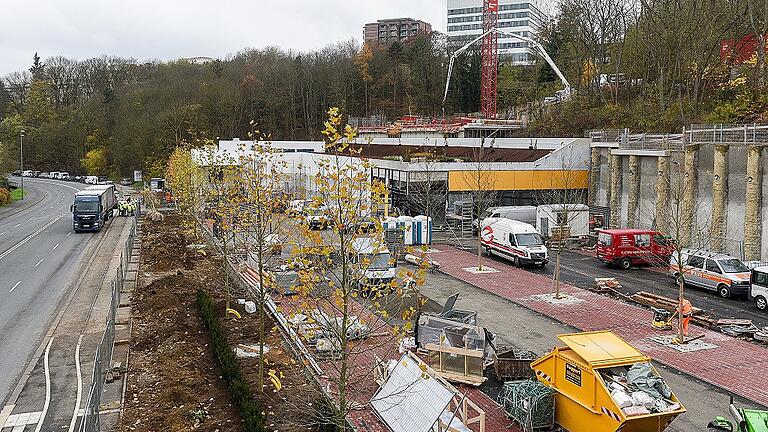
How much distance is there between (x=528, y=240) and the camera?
2977 centimetres

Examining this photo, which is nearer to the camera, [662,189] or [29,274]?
[29,274]

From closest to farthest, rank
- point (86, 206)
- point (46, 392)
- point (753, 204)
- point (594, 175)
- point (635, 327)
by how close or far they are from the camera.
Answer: point (46, 392) → point (635, 327) → point (753, 204) → point (594, 175) → point (86, 206)

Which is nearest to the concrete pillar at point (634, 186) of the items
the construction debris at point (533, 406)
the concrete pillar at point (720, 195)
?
the concrete pillar at point (720, 195)

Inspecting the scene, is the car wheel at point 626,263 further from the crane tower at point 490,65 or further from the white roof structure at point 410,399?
the crane tower at point 490,65

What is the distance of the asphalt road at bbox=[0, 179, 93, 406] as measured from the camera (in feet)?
58.1

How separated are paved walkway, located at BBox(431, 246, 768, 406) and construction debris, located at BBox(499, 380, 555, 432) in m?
4.98

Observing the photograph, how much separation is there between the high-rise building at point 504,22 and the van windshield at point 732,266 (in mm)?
83369

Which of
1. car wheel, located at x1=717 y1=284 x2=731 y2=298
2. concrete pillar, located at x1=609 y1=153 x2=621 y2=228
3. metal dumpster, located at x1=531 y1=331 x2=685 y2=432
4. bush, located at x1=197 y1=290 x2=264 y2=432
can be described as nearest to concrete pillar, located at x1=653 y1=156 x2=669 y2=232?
concrete pillar, located at x1=609 y1=153 x2=621 y2=228

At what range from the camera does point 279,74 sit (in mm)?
90188

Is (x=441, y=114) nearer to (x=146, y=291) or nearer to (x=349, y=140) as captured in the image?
(x=146, y=291)

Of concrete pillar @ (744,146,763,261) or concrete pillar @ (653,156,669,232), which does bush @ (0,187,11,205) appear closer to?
concrete pillar @ (653,156,669,232)

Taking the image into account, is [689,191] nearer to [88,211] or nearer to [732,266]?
[732,266]

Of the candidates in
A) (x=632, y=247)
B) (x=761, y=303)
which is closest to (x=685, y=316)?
(x=761, y=303)

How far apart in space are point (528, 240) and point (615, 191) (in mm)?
10750
